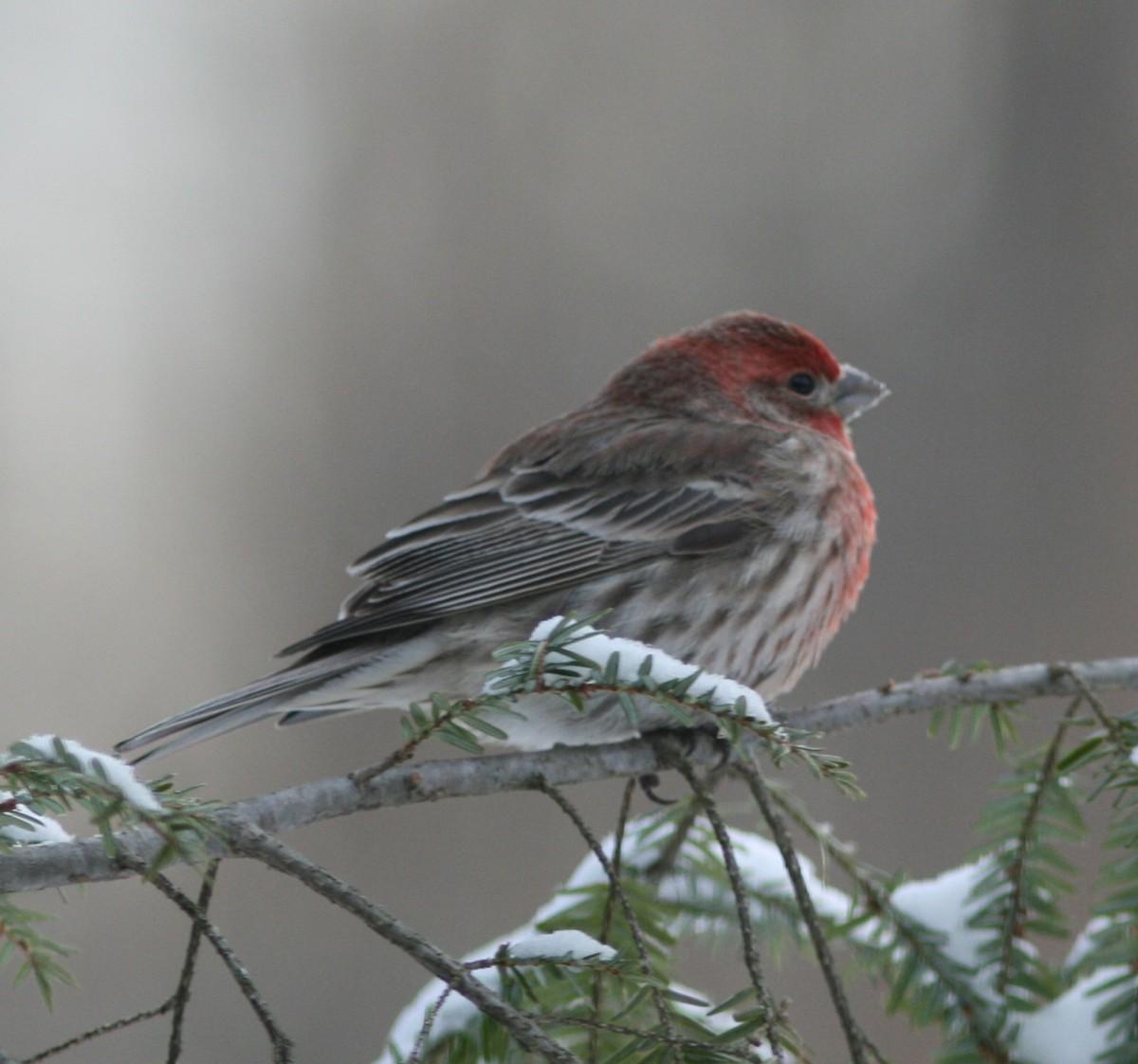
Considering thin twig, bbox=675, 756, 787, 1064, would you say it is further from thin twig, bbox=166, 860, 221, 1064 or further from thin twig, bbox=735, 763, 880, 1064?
thin twig, bbox=166, 860, 221, 1064

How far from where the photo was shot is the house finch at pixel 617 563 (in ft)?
10.2

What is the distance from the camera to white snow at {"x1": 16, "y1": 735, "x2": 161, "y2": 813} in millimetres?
1303

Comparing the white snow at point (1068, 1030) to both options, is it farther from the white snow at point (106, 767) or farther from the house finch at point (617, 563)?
the white snow at point (106, 767)

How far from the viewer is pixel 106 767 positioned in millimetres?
1330

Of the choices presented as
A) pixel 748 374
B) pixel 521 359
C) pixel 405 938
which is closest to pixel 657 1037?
pixel 405 938

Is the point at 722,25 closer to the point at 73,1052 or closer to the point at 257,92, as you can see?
the point at 257,92

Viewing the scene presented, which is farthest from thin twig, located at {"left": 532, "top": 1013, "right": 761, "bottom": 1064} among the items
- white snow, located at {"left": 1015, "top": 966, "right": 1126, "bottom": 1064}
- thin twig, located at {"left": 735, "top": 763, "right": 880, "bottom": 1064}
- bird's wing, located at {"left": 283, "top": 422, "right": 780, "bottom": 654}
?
bird's wing, located at {"left": 283, "top": 422, "right": 780, "bottom": 654}

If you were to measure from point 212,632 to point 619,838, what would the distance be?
19.6 ft

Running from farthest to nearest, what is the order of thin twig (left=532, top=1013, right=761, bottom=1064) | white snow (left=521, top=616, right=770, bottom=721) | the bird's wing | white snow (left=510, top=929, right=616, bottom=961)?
the bird's wing < white snow (left=521, top=616, right=770, bottom=721) < white snow (left=510, top=929, right=616, bottom=961) < thin twig (left=532, top=1013, right=761, bottom=1064)

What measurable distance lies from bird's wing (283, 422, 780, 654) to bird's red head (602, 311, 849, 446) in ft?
1.02

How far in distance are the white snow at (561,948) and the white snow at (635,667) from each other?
31 cm

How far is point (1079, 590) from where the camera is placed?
22.4ft

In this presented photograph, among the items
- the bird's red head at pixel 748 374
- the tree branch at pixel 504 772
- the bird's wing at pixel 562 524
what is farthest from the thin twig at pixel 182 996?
the bird's red head at pixel 748 374

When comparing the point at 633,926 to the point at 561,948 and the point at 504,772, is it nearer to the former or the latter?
the point at 561,948
